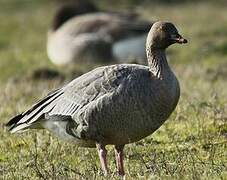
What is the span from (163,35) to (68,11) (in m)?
13.4

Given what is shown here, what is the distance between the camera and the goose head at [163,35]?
6.83m

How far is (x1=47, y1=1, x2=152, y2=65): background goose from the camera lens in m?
17.2

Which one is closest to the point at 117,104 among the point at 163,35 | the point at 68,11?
the point at 163,35

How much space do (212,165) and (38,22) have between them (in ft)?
59.9

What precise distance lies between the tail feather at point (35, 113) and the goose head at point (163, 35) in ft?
3.27

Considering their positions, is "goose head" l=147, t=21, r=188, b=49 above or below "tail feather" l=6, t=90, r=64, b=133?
above

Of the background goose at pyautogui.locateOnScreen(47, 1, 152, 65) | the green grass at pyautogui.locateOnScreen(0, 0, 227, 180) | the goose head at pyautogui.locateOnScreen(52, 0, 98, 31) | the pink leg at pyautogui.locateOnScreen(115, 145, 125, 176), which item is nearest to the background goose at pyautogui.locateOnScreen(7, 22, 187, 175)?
the pink leg at pyautogui.locateOnScreen(115, 145, 125, 176)

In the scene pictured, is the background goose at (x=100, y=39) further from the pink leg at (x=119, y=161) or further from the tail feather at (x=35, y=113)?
the pink leg at (x=119, y=161)

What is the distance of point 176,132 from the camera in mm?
8398

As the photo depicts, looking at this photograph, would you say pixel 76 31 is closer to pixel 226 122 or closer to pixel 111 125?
pixel 226 122

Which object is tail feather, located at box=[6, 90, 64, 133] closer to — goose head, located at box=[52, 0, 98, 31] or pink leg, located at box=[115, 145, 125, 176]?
pink leg, located at box=[115, 145, 125, 176]

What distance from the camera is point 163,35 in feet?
22.4

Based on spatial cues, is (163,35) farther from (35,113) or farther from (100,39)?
(100,39)

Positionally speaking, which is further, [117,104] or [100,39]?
[100,39]
